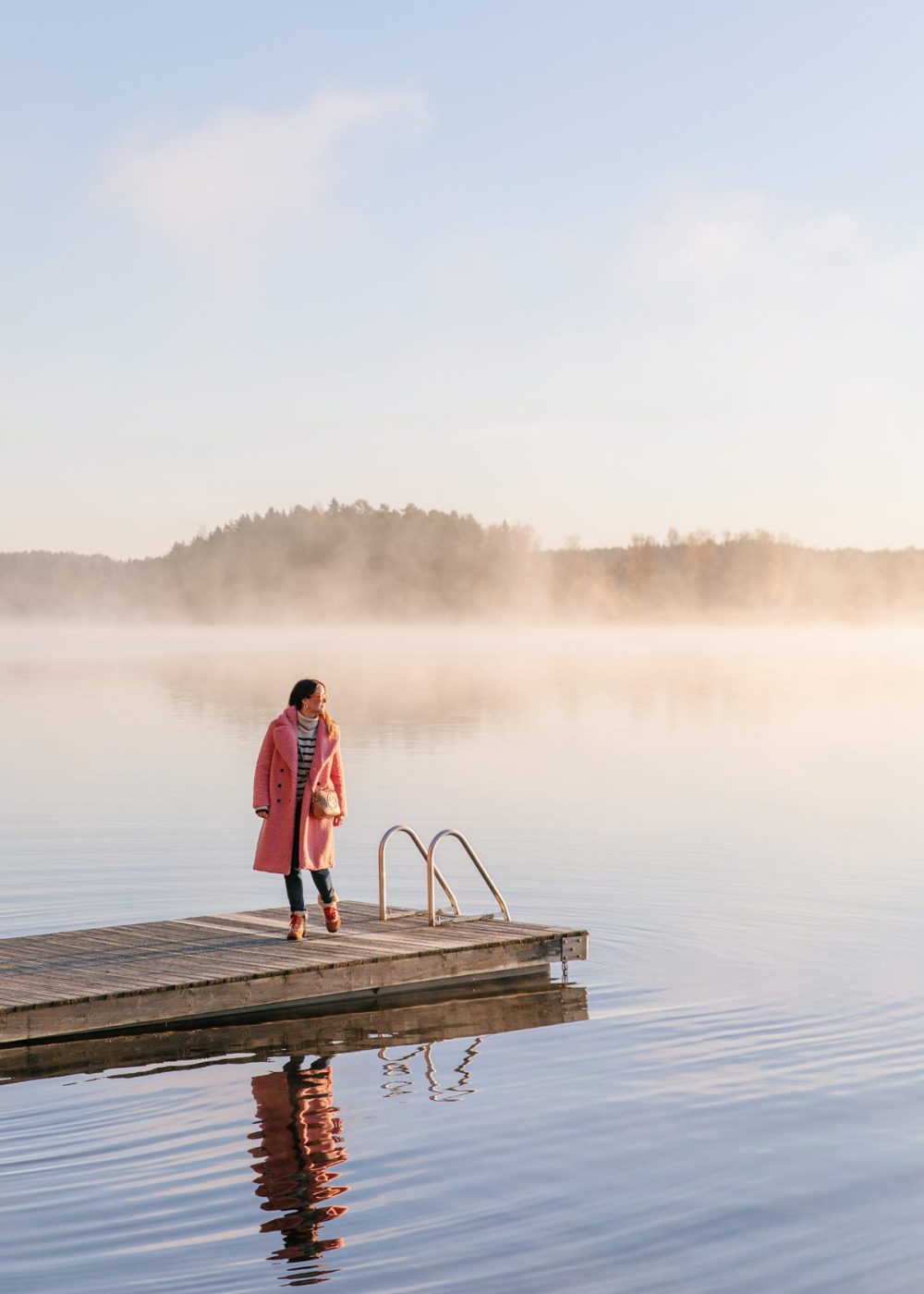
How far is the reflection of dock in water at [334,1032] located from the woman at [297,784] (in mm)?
1222

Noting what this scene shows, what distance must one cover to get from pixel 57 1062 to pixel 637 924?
7.17 metres

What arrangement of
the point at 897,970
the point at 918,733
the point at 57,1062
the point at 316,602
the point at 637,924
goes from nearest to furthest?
the point at 57,1062 → the point at 897,970 → the point at 637,924 → the point at 918,733 → the point at 316,602

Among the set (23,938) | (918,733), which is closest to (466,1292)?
(23,938)

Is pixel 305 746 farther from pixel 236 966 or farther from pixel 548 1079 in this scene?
pixel 548 1079

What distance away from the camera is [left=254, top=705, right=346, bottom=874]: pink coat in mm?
13281

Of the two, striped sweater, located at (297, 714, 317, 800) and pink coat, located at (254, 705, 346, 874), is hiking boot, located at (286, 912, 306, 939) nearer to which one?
pink coat, located at (254, 705, 346, 874)

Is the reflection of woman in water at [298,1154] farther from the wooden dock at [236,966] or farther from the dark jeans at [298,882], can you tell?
the dark jeans at [298,882]

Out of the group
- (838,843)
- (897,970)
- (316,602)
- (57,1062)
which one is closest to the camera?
(57,1062)

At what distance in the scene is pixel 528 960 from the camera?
558 inches

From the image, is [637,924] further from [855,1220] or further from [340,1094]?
[855,1220]

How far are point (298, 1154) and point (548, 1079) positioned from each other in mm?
2265

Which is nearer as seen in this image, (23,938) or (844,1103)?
(844,1103)

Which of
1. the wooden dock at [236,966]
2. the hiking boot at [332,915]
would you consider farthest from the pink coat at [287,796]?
the wooden dock at [236,966]

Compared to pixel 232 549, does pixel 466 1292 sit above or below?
below
